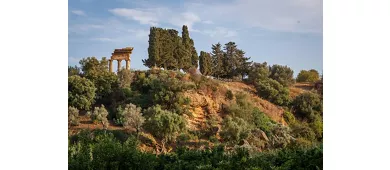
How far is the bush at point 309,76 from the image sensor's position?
5484mm

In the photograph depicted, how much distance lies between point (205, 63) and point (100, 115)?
138 centimetres

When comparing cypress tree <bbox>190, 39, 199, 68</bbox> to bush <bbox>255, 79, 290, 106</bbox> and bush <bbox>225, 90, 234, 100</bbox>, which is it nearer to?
bush <bbox>225, 90, 234, 100</bbox>

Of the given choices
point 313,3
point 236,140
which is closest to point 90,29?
point 236,140

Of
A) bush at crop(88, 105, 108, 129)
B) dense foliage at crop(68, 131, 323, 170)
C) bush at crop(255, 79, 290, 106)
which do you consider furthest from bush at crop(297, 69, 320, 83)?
bush at crop(88, 105, 108, 129)

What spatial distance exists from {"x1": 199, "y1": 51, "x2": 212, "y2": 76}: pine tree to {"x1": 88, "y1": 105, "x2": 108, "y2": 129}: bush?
124 cm

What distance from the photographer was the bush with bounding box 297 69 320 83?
5.48 m

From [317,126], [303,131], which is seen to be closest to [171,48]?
[303,131]

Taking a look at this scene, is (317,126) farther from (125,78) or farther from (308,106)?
(125,78)

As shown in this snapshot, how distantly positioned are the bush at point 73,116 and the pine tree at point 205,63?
155 cm

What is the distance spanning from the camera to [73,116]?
578 cm
